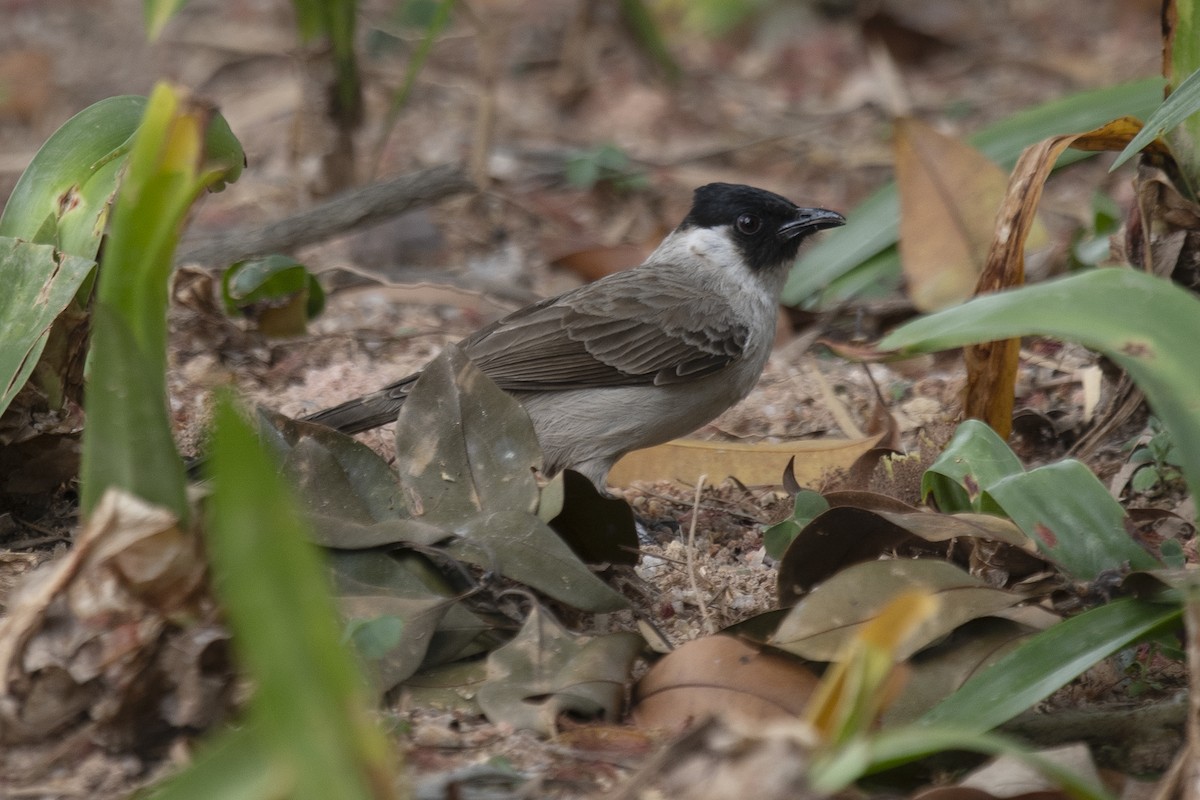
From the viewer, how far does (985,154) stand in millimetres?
5457

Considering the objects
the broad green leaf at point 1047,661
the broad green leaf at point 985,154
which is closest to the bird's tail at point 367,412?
the broad green leaf at point 985,154

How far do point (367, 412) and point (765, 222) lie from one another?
1.71 m

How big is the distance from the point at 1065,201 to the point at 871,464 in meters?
3.82

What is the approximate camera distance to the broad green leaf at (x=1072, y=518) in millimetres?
2678

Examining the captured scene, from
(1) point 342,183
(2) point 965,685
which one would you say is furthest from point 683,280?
(2) point 965,685

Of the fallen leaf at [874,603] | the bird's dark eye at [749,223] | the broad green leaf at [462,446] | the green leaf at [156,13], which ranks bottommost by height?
the bird's dark eye at [749,223]

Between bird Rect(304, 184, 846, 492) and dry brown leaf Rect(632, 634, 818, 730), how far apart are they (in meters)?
1.90

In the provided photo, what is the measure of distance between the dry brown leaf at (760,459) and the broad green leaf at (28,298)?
6.54ft

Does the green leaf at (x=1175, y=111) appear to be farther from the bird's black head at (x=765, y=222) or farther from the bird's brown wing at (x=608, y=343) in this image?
the bird's black head at (x=765, y=222)

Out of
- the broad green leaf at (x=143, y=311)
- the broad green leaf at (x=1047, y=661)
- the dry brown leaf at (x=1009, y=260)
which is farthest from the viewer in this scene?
the dry brown leaf at (x=1009, y=260)

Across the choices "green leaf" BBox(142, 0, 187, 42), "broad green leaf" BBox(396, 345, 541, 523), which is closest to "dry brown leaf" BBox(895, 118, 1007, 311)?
"broad green leaf" BBox(396, 345, 541, 523)

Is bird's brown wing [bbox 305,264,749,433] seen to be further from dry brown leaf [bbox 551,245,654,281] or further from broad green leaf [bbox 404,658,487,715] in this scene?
broad green leaf [bbox 404,658,487,715]

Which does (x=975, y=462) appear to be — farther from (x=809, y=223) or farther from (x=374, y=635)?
(x=809, y=223)

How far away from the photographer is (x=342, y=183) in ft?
21.3
